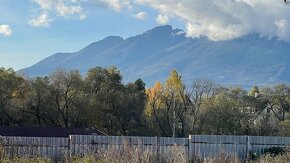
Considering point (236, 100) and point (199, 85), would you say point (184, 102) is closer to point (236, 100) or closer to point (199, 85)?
point (199, 85)

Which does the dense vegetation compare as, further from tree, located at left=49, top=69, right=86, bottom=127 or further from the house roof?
the house roof

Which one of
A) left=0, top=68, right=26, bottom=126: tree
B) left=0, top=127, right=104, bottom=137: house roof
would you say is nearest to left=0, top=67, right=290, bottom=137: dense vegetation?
left=0, top=68, right=26, bottom=126: tree

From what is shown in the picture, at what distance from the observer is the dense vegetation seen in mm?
47062

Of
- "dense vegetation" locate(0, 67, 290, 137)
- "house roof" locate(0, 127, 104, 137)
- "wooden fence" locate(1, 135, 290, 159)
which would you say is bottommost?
"wooden fence" locate(1, 135, 290, 159)

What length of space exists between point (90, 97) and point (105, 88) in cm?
408

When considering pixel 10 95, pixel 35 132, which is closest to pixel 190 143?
pixel 35 132

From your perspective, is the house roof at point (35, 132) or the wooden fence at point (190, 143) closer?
the wooden fence at point (190, 143)

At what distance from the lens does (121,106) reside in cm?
5103

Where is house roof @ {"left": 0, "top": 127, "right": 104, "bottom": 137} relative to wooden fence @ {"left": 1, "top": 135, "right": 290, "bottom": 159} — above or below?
above

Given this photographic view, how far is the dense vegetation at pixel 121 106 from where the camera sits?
154 feet

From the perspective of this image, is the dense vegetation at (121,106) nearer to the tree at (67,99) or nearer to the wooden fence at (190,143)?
the tree at (67,99)

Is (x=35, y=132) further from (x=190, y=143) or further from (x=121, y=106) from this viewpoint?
(x=121, y=106)

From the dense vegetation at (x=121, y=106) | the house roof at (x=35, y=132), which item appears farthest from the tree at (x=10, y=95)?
the house roof at (x=35, y=132)

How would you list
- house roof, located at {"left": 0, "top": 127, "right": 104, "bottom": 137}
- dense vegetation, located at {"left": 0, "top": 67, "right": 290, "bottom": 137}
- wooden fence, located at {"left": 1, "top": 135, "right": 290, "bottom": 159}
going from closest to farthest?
wooden fence, located at {"left": 1, "top": 135, "right": 290, "bottom": 159}
house roof, located at {"left": 0, "top": 127, "right": 104, "bottom": 137}
dense vegetation, located at {"left": 0, "top": 67, "right": 290, "bottom": 137}
